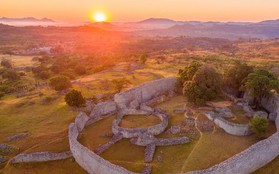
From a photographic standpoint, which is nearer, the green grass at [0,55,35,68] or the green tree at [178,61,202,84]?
the green tree at [178,61,202,84]

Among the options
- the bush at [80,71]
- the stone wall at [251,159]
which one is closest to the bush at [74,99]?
the stone wall at [251,159]

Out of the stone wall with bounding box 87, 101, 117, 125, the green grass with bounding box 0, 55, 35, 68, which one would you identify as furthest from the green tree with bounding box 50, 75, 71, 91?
the green grass with bounding box 0, 55, 35, 68

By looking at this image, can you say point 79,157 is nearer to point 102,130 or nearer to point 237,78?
point 102,130

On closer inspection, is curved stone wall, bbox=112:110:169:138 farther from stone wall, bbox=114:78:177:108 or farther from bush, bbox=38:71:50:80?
bush, bbox=38:71:50:80

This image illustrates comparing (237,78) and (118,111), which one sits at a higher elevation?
(237,78)

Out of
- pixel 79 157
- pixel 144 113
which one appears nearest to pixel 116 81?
pixel 144 113

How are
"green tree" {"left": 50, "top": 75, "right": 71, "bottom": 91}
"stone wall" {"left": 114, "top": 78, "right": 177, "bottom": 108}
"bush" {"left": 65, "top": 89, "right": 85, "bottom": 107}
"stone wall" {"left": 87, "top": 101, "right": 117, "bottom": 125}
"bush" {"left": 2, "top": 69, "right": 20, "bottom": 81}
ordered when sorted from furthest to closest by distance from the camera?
"bush" {"left": 2, "top": 69, "right": 20, "bottom": 81} → "green tree" {"left": 50, "top": 75, "right": 71, "bottom": 91} → "stone wall" {"left": 114, "top": 78, "right": 177, "bottom": 108} → "bush" {"left": 65, "top": 89, "right": 85, "bottom": 107} → "stone wall" {"left": 87, "top": 101, "right": 117, "bottom": 125}

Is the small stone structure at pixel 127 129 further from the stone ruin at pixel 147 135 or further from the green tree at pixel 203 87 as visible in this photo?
the green tree at pixel 203 87
